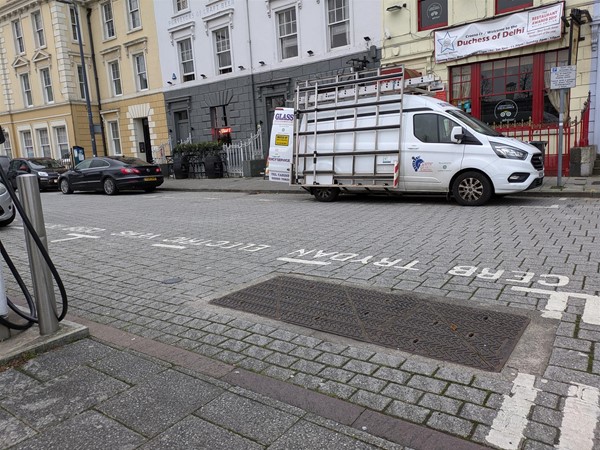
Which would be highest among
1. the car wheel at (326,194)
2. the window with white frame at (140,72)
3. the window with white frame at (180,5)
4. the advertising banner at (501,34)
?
the window with white frame at (180,5)

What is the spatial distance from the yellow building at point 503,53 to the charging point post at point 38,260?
13.1 metres

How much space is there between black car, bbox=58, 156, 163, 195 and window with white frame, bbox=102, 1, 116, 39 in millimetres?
11755

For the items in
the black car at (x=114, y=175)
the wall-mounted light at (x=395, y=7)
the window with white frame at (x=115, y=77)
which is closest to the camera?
the wall-mounted light at (x=395, y=7)

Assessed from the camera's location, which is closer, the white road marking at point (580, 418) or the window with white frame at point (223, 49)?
the white road marking at point (580, 418)

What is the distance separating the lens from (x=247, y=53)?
2103 centimetres

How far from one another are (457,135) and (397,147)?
1.34 metres

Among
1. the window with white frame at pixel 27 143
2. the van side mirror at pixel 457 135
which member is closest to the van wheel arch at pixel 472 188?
the van side mirror at pixel 457 135

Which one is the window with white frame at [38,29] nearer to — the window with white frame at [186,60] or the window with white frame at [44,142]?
the window with white frame at [44,142]

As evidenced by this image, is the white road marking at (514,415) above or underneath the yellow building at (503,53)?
underneath

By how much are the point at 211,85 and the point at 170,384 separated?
21.5m

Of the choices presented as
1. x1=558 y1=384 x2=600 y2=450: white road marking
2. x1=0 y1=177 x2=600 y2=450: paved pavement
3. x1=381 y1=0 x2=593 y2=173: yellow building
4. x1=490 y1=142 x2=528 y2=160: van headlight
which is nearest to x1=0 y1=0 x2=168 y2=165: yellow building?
x1=381 y1=0 x2=593 y2=173: yellow building

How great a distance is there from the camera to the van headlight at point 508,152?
9609 mm

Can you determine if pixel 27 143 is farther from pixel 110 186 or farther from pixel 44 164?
pixel 110 186

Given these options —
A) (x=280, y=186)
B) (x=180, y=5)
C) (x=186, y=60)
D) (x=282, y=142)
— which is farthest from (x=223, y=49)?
(x=282, y=142)
